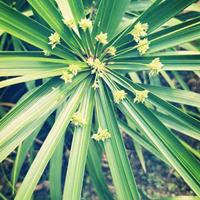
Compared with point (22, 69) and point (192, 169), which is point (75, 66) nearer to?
point (22, 69)

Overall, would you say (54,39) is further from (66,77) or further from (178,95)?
(178,95)

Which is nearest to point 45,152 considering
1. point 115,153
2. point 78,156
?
point 78,156

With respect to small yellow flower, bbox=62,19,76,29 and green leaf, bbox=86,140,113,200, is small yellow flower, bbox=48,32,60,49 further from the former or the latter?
green leaf, bbox=86,140,113,200

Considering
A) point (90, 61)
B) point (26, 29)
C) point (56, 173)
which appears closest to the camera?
point (26, 29)

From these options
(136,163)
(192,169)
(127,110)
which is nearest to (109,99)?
(127,110)

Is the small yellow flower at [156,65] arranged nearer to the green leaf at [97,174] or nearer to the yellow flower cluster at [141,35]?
the yellow flower cluster at [141,35]

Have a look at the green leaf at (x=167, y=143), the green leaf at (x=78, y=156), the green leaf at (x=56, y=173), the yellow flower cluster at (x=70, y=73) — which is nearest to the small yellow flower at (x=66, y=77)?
the yellow flower cluster at (x=70, y=73)

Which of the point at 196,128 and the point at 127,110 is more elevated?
the point at 127,110
